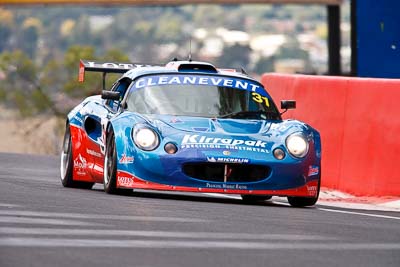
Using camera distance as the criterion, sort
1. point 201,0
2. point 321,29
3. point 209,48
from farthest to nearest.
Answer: point 321,29 → point 209,48 → point 201,0

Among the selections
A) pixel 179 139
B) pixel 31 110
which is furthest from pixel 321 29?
pixel 179 139

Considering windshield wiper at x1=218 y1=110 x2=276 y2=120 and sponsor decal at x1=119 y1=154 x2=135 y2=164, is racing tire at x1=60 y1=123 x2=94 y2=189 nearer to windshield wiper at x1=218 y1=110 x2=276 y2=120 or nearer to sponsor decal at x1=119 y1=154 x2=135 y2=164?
windshield wiper at x1=218 y1=110 x2=276 y2=120

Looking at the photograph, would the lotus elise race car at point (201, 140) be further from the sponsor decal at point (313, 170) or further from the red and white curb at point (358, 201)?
the red and white curb at point (358, 201)

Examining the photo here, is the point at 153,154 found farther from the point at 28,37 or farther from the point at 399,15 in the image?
the point at 28,37

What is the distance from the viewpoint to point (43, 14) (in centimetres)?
12375

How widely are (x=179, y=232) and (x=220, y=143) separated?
3344 millimetres

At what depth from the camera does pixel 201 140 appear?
1376 centimetres

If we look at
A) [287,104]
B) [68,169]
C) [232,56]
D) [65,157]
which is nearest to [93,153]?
[68,169]

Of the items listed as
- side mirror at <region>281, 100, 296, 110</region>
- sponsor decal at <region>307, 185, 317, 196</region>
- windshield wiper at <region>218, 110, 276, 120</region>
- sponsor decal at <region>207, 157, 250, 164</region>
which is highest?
side mirror at <region>281, 100, 296, 110</region>

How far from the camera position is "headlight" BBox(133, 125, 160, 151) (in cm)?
1372

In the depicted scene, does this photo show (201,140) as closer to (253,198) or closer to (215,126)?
(215,126)

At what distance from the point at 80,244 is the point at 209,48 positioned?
10347 centimetres

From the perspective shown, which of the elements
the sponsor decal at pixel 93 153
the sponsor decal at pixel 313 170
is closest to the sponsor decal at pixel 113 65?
the sponsor decal at pixel 93 153

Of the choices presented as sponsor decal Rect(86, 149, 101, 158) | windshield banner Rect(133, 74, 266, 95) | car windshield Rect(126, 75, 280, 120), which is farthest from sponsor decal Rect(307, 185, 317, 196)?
sponsor decal Rect(86, 149, 101, 158)
